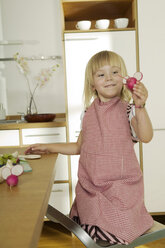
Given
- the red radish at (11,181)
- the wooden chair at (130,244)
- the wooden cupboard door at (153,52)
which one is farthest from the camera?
the wooden cupboard door at (153,52)

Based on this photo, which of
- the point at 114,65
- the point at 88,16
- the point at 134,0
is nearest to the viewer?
the point at 114,65

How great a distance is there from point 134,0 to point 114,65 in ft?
4.49

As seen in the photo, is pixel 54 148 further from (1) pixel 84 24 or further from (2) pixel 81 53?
(1) pixel 84 24

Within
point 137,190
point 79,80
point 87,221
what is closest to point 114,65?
point 137,190

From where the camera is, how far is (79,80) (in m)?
2.46

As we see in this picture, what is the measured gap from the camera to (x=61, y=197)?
251 cm

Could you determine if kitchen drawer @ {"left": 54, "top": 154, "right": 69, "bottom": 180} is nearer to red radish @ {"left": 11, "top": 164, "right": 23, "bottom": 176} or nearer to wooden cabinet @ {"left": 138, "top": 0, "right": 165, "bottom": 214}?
wooden cabinet @ {"left": 138, "top": 0, "right": 165, "bottom": 214}

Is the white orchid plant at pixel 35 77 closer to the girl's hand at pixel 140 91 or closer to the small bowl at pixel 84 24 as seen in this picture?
the small bowl at pixel 84 24

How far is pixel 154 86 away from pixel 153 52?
27 cm

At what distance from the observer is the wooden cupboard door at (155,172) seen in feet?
8.14

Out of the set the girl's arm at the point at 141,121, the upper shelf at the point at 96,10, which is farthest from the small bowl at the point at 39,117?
the girl's arm at the point at 141,121

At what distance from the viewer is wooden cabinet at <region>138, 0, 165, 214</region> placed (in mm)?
2430

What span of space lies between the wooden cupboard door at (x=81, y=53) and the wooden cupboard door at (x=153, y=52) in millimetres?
93

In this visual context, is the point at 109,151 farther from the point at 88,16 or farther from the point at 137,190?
the point at 88,16
